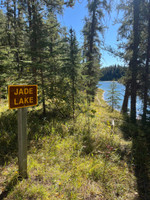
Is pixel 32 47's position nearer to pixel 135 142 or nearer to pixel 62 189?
pixel 62 189

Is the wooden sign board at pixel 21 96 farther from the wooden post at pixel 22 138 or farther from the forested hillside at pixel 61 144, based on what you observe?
the forested hillside at pixel 61 144

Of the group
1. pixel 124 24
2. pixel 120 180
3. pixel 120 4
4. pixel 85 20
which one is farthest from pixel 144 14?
pixel 120 180

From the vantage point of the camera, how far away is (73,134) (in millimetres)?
4410

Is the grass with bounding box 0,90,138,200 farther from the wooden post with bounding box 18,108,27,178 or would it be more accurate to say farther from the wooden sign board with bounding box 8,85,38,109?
the wooden sign board with bounding box 8,85,38,109

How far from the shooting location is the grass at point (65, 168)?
2.25 metres

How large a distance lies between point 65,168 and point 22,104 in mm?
2027

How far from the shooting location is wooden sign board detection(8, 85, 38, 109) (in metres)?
1.79

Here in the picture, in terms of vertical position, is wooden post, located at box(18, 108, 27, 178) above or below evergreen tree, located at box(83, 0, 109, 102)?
below

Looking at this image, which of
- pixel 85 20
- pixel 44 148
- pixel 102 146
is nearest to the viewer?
pixel 44 148

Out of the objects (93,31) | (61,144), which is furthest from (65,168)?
(93,31)

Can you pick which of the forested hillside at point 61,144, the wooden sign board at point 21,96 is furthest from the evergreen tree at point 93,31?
the wooden sign board at point 21,96

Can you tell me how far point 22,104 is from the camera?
6.43 ft

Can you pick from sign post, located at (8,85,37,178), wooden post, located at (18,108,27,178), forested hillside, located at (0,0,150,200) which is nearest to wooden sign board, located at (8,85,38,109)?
sign post, located at (8,85,37,178)

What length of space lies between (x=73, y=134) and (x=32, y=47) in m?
4.13
